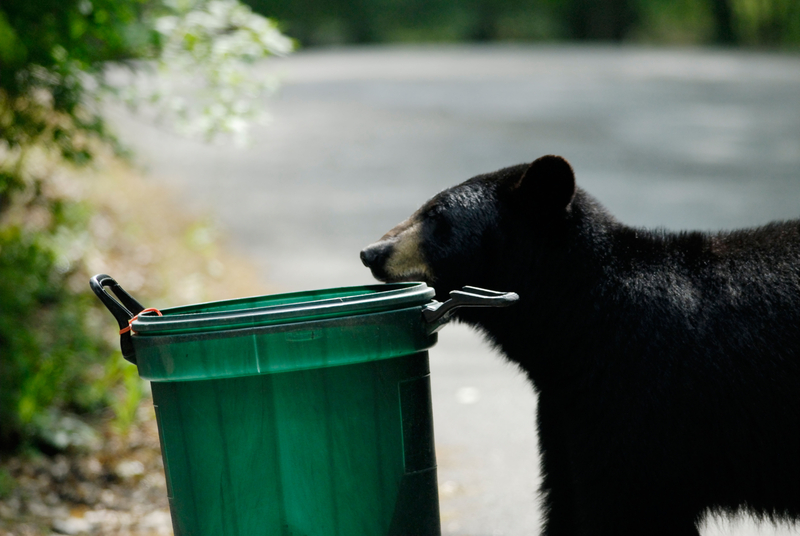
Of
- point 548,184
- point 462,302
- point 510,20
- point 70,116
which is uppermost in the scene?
point 510,20

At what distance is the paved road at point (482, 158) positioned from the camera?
5.27m

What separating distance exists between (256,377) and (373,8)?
3551 centimetres

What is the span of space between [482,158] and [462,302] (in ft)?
36.2

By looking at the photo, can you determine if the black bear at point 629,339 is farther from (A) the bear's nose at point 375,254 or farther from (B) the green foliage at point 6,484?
(B) the green foliage at point 6,484

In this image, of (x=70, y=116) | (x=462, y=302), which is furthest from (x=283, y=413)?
(x=70, y=116)

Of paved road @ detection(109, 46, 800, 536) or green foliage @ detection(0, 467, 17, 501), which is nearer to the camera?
green foliage @ detection(0, 467, 17, 501)

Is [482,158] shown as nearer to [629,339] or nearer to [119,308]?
[629,339]

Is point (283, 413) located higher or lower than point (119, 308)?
lower

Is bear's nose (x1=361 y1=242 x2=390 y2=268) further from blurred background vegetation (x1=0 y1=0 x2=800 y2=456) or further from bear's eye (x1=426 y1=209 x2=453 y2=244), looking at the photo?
blurred background vegetation (x1=0 y1=0 x2=800 y2=456)

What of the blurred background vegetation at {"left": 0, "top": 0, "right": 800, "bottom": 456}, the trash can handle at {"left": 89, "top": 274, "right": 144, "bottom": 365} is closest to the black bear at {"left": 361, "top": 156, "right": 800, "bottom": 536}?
the trash can handle at {"left": 89, "top": 274, "right": 144, "bottom": 365}

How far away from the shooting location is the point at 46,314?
248 inches

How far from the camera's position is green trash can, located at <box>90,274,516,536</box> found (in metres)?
2.03

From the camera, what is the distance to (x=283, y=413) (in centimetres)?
205

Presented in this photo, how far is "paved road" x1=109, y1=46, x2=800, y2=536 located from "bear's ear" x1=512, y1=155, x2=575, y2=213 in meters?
1.81
